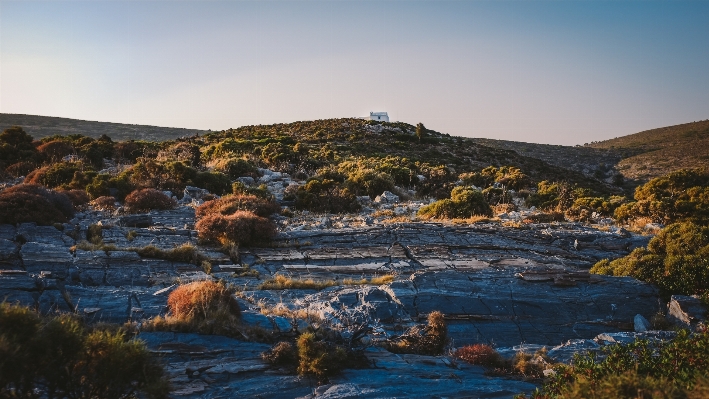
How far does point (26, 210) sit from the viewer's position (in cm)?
1431

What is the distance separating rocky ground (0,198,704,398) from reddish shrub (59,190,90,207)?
9.04 feet

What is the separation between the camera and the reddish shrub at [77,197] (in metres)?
18.8

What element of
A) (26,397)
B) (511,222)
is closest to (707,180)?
(511,222)

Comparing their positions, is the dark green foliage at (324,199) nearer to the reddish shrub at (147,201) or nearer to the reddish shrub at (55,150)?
the reddish shrub at (147,201)

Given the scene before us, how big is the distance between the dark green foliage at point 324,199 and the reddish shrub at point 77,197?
8.93 meters

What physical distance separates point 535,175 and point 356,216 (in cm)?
2674

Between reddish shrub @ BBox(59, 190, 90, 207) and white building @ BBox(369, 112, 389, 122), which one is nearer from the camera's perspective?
reddish shrub @ BBox(59, 190, 90, 207)

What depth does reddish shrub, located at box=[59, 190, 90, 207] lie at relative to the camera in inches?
739

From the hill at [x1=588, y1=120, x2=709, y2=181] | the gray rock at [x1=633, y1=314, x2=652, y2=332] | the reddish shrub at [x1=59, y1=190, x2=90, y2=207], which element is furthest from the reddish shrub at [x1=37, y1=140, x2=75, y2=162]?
the hill at [x1=588, y1=120, x2=709, y2=181]

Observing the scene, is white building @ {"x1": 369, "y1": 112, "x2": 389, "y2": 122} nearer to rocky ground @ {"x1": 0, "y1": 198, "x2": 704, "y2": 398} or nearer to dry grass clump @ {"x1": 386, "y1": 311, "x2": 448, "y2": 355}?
rocky ground @ {"x1": 0, "y1": 198, "x2": 704, "y2": 398}

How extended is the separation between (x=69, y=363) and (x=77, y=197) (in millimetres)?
16418

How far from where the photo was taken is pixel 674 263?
11.2 metres

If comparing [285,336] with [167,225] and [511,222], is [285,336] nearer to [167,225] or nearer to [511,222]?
[167,225]

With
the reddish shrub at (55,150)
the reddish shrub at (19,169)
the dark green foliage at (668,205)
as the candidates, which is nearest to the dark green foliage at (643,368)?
the dark green foliage at (668,205)
